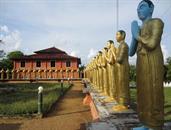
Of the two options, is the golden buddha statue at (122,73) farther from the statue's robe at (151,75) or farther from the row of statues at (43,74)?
the row of statues at (43,74)

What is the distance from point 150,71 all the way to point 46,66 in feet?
147

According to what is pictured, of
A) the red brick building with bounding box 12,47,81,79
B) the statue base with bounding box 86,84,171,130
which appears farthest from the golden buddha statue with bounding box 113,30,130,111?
the red brick building with bounding box 12,47,81,79

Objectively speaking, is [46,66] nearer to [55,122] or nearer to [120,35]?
[55,122]

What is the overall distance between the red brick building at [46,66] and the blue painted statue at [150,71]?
1607 inches

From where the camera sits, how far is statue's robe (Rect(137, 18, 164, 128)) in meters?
4.82

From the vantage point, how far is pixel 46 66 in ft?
162

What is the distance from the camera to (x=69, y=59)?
159ft

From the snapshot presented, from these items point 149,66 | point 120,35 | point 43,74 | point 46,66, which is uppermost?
point 46,66

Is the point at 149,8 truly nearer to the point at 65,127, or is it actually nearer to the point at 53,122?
the point at 65,127

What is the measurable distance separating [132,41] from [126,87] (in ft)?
9.71

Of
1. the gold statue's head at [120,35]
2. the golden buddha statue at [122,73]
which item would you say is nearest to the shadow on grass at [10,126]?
the golden buddha statue at [122,73]

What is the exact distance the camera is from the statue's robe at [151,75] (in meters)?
4.82

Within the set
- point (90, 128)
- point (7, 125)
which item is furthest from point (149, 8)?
point (7, 125)

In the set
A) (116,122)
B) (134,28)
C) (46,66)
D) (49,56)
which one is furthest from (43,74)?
(134,28)
